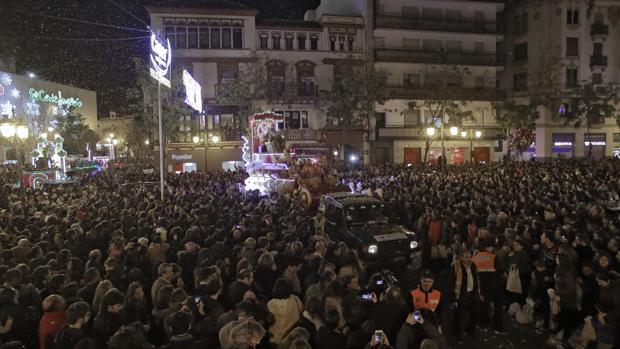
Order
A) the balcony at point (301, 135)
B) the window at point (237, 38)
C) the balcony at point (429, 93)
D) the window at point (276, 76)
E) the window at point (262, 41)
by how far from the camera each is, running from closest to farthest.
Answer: the window at point (237, 38) → the balcony at point (301, 135) → the window at point (276, 76) → the window at point (262, 41) → the balcony at point (429, 93)

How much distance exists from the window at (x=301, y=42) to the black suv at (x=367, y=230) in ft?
98.8

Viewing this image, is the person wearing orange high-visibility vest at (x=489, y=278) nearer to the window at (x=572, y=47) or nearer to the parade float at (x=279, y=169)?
the parade float at (x=279, y=169)

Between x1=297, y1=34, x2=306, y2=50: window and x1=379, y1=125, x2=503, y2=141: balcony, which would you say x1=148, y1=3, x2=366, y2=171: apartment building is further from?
x1=379, y1=125, x2=503, y2=141: balcony

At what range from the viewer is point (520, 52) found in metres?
48.8

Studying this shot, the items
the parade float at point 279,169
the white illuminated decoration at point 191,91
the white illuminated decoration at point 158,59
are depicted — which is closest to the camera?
the white illuminated decoration at point 158,59

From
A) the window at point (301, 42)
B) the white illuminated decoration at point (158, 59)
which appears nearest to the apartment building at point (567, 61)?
the window at point (301, 42)

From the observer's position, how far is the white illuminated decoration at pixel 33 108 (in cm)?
3921

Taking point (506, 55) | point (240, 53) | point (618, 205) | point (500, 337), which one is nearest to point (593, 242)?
point (500, 337)

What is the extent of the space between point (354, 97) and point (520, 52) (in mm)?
20394

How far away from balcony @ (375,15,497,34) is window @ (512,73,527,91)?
542 cm

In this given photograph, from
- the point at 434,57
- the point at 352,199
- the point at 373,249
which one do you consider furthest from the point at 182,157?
the point at 373,249

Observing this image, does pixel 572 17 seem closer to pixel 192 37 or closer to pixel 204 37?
pixel 204 37

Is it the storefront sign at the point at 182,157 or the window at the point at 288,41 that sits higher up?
the window at the point at 288,41

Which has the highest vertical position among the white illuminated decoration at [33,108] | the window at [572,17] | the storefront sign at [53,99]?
the window at [572,17]
